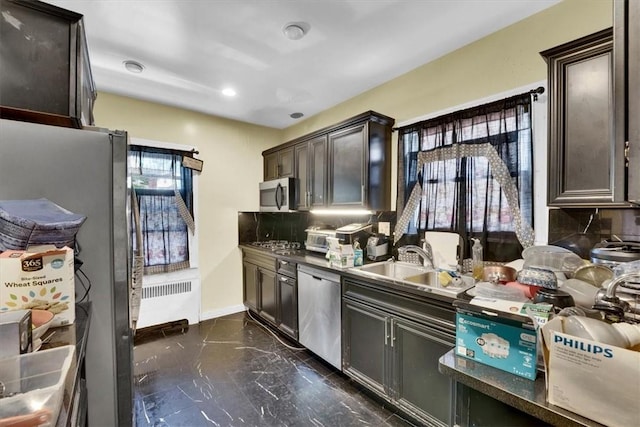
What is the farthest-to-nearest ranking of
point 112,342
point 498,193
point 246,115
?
1. point 246,115
2. point 498,193
3. point 112,342

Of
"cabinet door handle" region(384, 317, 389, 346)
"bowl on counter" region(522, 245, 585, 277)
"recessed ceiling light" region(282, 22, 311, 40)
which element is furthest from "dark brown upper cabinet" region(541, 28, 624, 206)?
"recessed ceiling light" region(282, 22, 311, 40)

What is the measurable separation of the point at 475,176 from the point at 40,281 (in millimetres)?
2446

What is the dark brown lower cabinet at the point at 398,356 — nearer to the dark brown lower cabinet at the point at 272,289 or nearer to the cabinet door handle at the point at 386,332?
the cabinet door handle at the point at 386,332

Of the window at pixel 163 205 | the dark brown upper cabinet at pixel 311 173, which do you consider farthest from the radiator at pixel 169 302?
the dark brown upper cabinet at pixel 311 173

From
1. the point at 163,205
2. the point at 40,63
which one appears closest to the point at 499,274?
the point at 40,63

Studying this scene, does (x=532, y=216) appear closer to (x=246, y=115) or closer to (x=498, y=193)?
(x=498, y=193)

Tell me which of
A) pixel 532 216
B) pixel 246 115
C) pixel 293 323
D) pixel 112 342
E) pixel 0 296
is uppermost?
pixel 246 115

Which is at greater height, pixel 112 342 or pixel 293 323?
pixel 112 342

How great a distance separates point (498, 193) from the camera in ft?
6.33

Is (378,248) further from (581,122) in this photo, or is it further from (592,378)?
Answer: (592,378)

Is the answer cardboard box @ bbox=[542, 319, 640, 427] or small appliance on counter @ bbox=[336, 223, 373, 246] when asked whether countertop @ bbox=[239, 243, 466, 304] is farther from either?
cardboard box @ bbox=[542, 319, 640, 427]

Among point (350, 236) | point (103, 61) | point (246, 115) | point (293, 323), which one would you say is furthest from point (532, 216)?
point (103, 61)

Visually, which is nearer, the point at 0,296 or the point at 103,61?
the point at 0,296

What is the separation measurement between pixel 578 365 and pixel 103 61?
136 inches
